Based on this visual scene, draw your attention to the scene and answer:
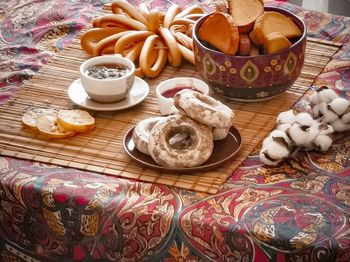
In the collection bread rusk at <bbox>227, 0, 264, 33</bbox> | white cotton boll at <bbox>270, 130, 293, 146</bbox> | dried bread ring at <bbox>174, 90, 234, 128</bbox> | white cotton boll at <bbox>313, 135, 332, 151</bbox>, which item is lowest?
white cotton boll at <bbox>313, 135, 332, 151</bbox>

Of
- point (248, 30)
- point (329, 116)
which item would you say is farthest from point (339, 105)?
point (248, 30)

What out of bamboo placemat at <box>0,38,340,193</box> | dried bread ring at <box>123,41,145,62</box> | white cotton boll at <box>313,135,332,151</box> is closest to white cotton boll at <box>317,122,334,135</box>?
white cotton boll at <box>313,135,332,151</box>

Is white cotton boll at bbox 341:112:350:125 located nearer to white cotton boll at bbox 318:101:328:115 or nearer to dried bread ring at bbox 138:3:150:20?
white cotton boll at bbox 318:101:328:115

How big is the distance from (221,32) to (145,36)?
0.97 feet

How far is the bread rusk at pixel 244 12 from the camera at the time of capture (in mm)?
1484

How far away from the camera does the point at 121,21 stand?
1758 millimetres

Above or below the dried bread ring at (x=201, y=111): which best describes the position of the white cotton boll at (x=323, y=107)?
below

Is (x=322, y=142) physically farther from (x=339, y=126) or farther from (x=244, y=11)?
(x=244, y=11)

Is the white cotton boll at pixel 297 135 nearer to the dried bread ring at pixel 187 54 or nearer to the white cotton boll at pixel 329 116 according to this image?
the white cotton boll at pixel 329 116

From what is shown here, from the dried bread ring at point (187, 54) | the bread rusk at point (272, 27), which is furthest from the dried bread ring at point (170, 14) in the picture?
the bread rusk at point (272, 27)

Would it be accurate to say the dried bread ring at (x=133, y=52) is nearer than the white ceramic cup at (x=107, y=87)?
No

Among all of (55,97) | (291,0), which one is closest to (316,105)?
(55,97)

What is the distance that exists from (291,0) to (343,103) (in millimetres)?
1655

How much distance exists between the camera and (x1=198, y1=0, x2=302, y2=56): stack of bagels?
4.77ft
